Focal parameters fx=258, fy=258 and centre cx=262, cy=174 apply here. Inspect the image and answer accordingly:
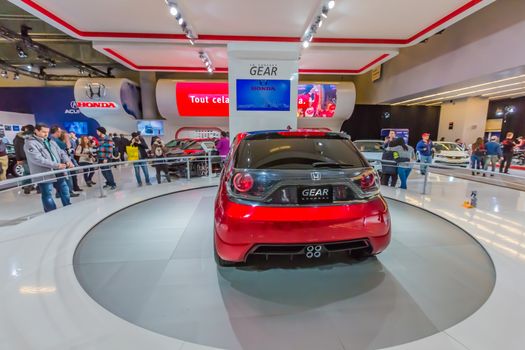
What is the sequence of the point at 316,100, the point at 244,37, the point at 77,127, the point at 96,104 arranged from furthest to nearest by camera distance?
the point at 77,127 < the point at 316,100 < the point at 96,104 < the point at 244,37

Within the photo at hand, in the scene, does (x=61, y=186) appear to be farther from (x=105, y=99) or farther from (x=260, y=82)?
(x=105, y=99)

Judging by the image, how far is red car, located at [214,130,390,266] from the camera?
191 centimetres

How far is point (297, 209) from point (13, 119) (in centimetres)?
1733

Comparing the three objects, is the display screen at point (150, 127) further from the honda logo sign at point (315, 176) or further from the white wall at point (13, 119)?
the honda logo sign at point (315, 176)

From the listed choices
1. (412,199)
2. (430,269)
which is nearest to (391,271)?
(430,269)

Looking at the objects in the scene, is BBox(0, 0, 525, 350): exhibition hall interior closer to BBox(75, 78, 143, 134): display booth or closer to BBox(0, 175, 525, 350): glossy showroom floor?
BBox(0, 175, 525, 350): glossy showroom floor

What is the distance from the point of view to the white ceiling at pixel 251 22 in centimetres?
471

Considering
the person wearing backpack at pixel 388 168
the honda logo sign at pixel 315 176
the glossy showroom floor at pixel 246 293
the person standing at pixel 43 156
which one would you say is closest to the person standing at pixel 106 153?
the person standing at pixel 43 156

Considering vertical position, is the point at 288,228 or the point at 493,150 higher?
the point at 493,150

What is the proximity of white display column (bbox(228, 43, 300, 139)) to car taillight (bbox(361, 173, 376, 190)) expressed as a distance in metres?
4.53

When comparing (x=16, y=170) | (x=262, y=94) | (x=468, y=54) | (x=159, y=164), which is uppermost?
(x=468, y=54)

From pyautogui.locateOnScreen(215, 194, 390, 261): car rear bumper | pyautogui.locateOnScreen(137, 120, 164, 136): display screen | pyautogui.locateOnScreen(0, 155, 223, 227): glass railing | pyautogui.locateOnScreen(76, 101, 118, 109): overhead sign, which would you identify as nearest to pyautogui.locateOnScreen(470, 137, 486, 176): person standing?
pyautogui.locateOnScreen(0, 155, 223, 227): glass railing

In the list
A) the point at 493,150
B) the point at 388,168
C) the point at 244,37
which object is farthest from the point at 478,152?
the point at 244,37

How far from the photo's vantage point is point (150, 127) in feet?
41.0
